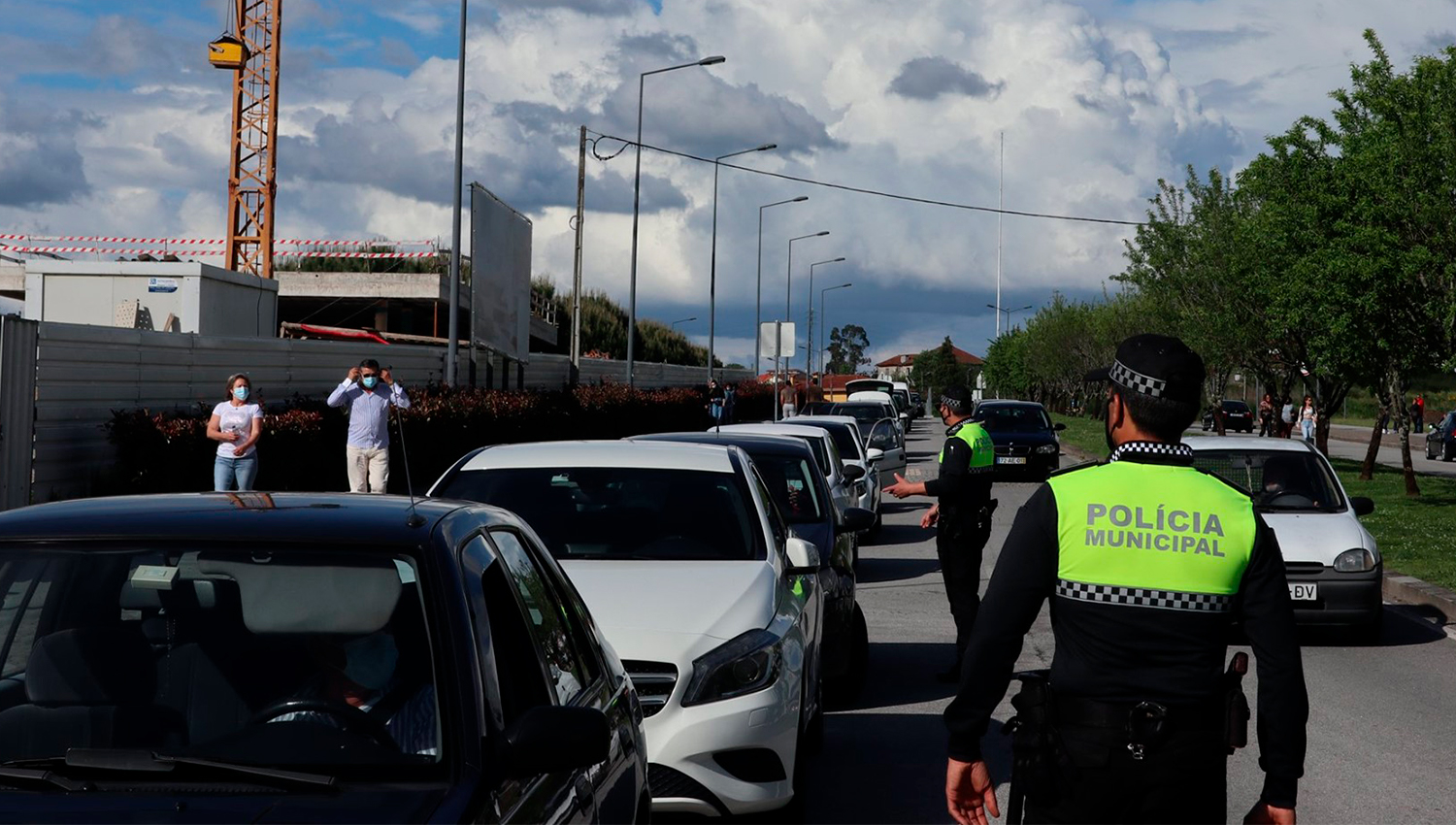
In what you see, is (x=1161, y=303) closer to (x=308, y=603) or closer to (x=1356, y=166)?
(x=1356, y=166)

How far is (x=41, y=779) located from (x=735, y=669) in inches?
127

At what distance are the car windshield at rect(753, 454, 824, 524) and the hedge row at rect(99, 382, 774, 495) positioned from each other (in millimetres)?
2691

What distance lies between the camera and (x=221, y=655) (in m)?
3.45

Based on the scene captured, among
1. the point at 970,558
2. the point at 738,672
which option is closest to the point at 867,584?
the point at 970,558

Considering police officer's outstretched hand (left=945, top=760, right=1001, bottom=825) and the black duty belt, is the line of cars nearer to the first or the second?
police officer's outstretched hand (left=945, top=760, right=1001, bottom=825)

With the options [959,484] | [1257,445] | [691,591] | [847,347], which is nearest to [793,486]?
[959,484]

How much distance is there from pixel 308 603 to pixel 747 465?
463 cm

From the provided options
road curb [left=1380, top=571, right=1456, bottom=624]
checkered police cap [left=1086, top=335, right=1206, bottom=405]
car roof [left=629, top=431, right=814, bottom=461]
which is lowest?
road curb [left=1380, top=571, right=1456, bottom=624]

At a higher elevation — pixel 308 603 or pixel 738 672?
pixel 308 603

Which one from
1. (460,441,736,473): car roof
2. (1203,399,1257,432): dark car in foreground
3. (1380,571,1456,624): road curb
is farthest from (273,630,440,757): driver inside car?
(1203,399,1257,432): dark car in foreground

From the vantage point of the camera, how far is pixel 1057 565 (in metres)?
3.61

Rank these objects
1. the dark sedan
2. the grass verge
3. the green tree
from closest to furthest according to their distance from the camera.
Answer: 1. the dark sedan
2. the grass verge
3. the green tree

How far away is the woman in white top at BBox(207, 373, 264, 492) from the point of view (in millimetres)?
15922

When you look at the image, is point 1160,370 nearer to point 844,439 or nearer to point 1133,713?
point 1133,713
